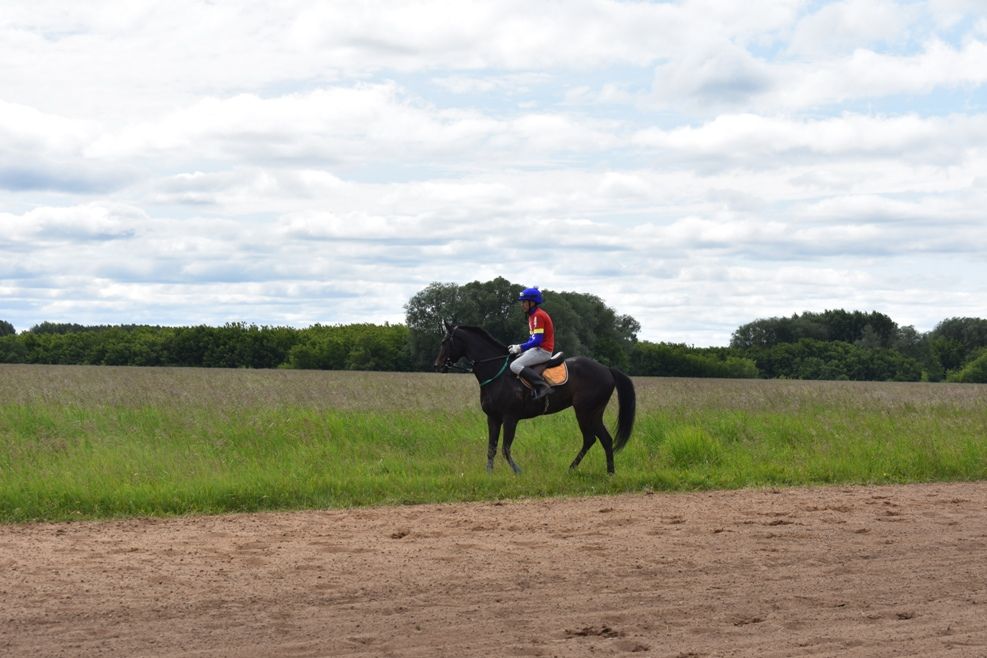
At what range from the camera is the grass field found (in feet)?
44.0

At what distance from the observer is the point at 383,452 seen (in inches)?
691

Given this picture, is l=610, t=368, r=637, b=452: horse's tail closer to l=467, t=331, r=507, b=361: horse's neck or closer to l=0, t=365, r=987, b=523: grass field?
l=0, t=365, r=987, b=523: grass field

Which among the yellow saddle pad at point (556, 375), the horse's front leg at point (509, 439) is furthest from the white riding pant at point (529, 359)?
the horse's front leg at point (509, 439)

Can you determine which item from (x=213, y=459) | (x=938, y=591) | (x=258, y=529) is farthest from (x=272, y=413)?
(x=938, y=591)

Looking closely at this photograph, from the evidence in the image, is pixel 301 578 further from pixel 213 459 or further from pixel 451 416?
pixel 451 416

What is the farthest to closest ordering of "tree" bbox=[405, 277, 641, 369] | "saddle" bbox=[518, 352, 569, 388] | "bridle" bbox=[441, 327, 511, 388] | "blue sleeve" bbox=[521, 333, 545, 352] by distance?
"tree" bbox=[405, 277, 641, 369] < "bridle" bbox=[441, 327, 511, 388] < "saddle" bbox=[518, 352, 569, 388] < "blue sleeve" bbox=[521, 333, 545, 352]

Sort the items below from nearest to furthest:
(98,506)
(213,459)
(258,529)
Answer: (258,529) < (98,506) < (213,459)

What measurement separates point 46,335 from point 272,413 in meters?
51.3

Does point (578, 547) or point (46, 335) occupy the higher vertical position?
point (46, 335)

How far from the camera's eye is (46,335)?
6700 centimetres

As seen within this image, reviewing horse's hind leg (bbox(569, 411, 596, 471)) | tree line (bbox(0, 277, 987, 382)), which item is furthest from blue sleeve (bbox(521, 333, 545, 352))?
tree line (bbox(0, 277, 987, 382))

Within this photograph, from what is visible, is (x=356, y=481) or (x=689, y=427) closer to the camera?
(x=356, y=481)

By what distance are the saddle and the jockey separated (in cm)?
6

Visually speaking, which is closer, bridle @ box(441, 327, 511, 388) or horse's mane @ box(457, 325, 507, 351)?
bridle @ box(441, 327, 511, 388)
